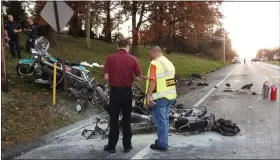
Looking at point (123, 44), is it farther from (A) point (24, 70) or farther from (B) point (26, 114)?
(A) point (24, 70)

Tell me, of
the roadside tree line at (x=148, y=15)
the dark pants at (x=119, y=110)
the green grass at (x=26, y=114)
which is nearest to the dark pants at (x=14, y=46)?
the green grass at (x=26, y=114)

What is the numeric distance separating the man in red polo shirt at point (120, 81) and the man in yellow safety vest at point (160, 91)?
12.1 inches

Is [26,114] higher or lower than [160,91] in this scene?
lower

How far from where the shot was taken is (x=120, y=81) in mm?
6164

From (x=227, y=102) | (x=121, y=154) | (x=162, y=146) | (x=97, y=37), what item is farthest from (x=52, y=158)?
(x=97, y=37)

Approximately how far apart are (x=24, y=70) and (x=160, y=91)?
25.1 ft

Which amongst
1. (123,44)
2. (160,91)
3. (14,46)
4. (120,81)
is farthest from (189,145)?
(14,46)

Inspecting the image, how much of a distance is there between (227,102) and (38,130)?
→ 713 centimetres

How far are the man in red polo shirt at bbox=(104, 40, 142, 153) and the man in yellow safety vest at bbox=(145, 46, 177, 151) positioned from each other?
1.00 ft

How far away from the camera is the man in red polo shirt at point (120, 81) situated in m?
6.16

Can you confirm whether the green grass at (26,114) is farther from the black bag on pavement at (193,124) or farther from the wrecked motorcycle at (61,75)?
the black bag on pavement at (193,124)

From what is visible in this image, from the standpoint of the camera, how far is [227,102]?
1297cm

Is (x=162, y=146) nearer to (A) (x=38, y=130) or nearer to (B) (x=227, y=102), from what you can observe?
(A) (x=38, y=130)

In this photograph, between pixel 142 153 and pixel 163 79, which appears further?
pixel 163 79
